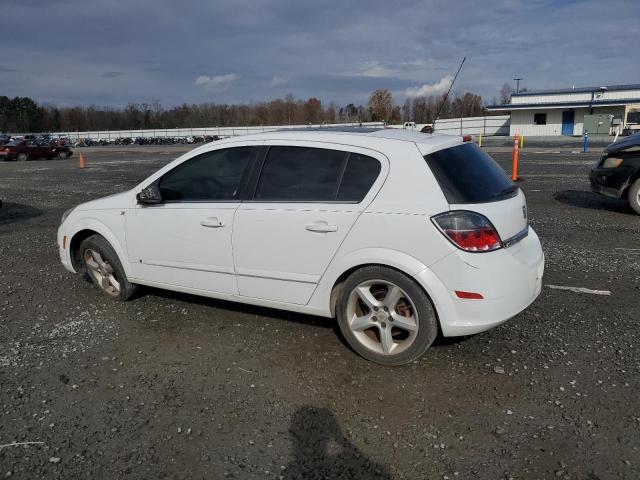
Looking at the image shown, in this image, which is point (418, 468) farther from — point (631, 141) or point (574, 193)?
point (574, 193)

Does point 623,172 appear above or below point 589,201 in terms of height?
above

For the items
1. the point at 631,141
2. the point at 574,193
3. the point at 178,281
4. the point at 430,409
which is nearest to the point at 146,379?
the point at 178,281

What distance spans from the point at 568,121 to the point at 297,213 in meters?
54.1

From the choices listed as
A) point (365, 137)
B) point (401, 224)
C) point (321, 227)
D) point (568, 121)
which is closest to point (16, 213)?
point (321, 227)

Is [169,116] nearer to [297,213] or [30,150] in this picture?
[30,150]

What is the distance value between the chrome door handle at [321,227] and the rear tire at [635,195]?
745 centimetres

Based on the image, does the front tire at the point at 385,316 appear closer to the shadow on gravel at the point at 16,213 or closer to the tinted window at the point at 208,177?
the tinted window at the point at 208,177

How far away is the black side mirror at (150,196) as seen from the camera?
4504 mm

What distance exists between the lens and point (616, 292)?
502 cm

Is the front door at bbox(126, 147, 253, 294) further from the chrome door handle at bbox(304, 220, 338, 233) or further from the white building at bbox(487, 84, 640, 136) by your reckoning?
the white building at bbox(487, 84, 640, 136)

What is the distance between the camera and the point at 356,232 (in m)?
3.55

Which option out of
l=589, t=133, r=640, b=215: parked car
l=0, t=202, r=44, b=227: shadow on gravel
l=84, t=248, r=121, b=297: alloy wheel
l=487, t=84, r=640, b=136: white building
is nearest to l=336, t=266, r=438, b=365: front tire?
l=84, t=248, r=121, b=297: alloy wheel

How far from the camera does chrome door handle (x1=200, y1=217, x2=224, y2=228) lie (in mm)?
4133

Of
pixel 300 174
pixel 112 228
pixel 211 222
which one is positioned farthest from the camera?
pixel 112 228
